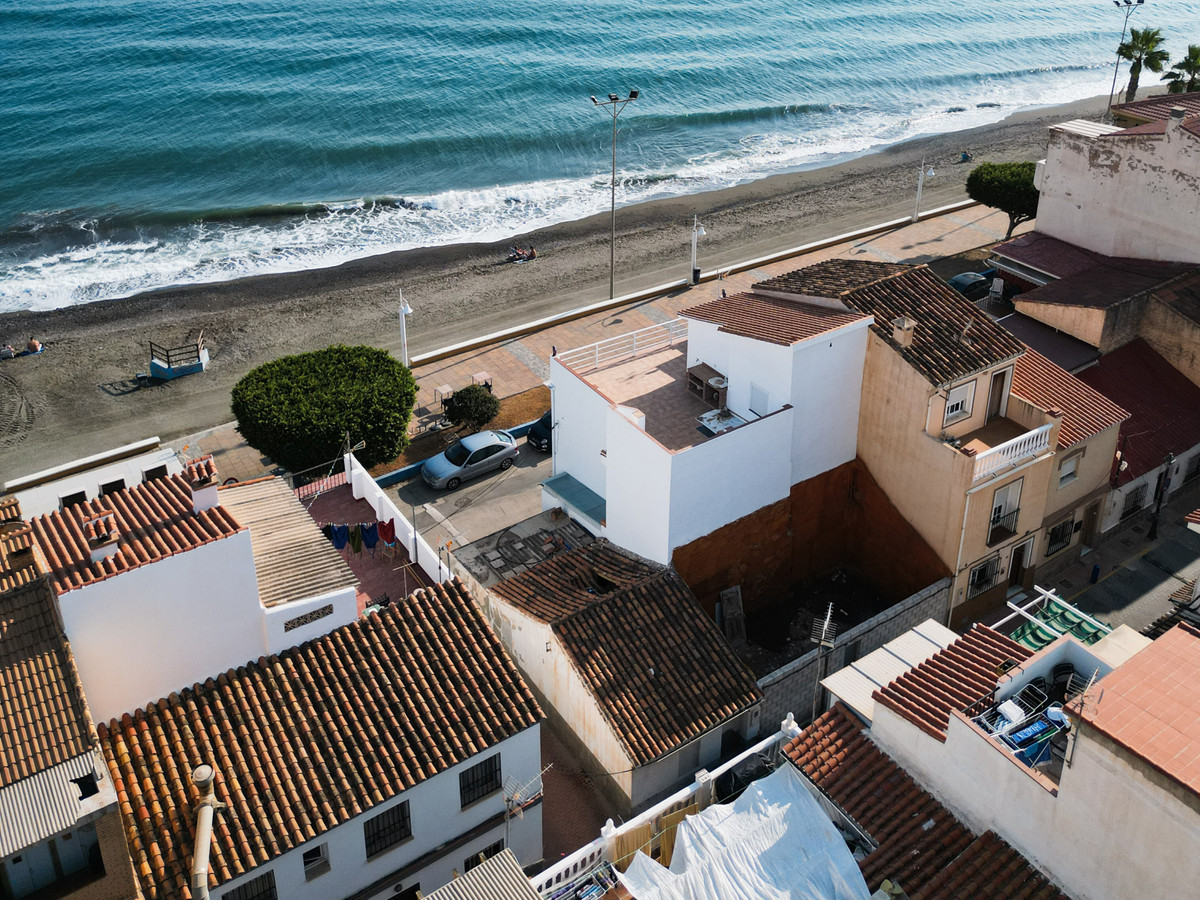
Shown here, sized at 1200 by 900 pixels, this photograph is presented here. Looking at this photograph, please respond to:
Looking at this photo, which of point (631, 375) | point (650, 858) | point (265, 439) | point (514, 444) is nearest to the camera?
point (650, 858)

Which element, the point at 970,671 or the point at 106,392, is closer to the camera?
the point at 970,671

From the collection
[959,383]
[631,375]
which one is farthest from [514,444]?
[959,383]

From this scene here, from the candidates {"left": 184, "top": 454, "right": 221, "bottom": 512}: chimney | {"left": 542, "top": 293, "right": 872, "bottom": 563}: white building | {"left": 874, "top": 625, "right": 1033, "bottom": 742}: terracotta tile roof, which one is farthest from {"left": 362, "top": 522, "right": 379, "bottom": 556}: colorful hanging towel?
{"left": 874, "top": 625, "right": 1033, "bottom": 742}: terracotta tile roof

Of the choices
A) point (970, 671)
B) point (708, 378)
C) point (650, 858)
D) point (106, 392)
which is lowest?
point (106, 392)

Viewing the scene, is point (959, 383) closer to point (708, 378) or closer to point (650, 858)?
point (708, 378)

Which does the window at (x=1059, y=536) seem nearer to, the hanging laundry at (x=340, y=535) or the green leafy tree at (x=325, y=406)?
the hanging laundry at (x=340, y=535)

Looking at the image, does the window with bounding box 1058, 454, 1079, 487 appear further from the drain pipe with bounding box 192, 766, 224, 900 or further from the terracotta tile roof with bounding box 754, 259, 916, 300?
the drain pipe with bounding box 192, 766, 224, 900

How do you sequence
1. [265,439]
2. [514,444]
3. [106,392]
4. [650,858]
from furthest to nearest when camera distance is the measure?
1. [106,392]
2. [514,444]
3. [265,439]
4. [650,858]

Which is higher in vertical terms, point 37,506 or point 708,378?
point 708,378

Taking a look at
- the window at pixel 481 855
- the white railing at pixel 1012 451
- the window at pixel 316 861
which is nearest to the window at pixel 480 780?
the window at pixel 481 855
